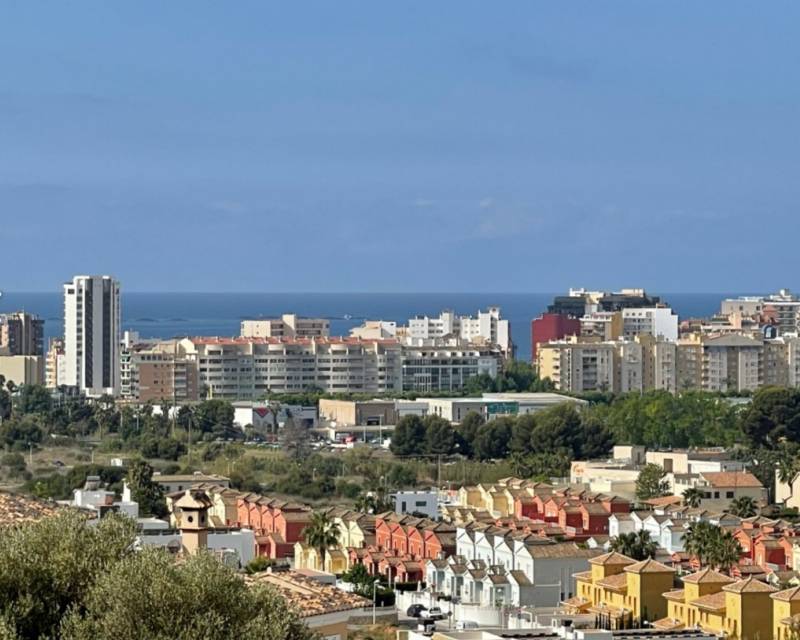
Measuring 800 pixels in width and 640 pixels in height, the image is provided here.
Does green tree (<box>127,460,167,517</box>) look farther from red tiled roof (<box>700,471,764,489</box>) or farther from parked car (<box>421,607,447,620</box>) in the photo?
parked car (<box>421,607,447,620</box>)

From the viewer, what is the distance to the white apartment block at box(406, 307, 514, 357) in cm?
9988

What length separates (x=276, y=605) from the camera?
61.9 ft

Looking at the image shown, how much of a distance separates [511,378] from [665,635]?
56477 millimetres

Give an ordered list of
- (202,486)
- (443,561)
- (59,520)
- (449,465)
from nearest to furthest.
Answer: (59,520) → (443,561) → (202,486) → (449,465)

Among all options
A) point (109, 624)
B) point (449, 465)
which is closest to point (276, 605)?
point (109, 624)

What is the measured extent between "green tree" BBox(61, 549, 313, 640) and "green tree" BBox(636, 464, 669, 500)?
93.7 feet

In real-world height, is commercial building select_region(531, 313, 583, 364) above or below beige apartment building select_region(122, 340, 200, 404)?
above

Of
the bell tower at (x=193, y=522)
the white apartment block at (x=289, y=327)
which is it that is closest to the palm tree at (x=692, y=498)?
the bell tower at (x=193, y=522)

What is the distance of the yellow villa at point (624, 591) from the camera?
30.1m

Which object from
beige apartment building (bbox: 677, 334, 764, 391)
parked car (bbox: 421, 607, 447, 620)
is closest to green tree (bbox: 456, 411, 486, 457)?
beige apartment building (bbox: 677, 334, 764, 391)

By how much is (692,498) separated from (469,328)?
58247 mm

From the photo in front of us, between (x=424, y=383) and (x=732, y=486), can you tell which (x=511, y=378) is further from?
(x=732, y=486)

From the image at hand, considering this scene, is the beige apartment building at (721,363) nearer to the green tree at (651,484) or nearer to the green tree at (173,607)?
the green tree at (651,484)

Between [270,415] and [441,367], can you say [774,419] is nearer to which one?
[270,415]
